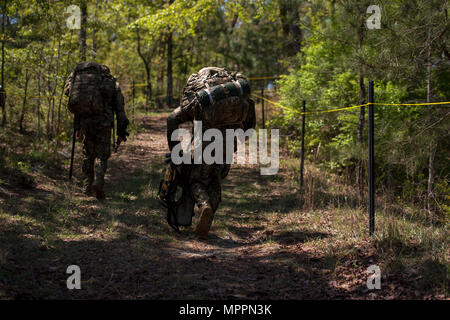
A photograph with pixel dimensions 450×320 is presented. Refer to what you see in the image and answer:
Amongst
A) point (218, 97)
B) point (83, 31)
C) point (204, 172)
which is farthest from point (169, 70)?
point (218, 97)

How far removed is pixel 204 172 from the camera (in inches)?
Result: 221

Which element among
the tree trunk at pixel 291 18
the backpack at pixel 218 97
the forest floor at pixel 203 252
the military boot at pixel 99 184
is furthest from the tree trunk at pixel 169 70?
the backpack at pixel 218 97

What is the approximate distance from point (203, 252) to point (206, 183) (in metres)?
0.99

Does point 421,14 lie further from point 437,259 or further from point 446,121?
point 437,259

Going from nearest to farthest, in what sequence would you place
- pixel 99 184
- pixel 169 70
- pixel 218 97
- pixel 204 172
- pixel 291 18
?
pixel 218 97
pixel 204 172
pixel 99 184
pixel 291 18
pixel 169 70

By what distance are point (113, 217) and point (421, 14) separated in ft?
19.3

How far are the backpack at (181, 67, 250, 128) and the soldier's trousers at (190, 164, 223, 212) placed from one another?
59 cm

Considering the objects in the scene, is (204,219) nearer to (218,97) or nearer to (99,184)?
(218,97)

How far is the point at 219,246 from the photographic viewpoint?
5.38 meters

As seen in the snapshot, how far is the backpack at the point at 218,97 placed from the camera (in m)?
5.30

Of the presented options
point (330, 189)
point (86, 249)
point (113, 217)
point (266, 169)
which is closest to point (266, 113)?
point (266, 169)

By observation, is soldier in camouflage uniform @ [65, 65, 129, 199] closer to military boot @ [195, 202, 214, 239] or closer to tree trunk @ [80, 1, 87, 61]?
military boot @ [195, 202, 214, 239]

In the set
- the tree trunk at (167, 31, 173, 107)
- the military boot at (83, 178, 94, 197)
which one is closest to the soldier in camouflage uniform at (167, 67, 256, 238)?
the military boot at (83, 178, 94, 197)

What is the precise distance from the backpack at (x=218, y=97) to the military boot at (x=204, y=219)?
1.02 metres
